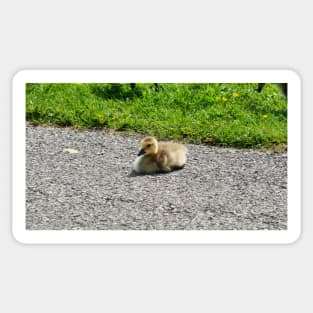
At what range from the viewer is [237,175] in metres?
5.14

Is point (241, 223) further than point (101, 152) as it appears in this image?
No

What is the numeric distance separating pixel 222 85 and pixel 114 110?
719 mm

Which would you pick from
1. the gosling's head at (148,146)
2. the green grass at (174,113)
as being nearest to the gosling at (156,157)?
the gosling's head at (148,146)

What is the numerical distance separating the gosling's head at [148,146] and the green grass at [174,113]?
152mm

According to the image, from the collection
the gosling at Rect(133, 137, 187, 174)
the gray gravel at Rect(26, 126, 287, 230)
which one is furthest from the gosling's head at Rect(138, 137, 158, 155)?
the gray gravel at Rect(26, 126, 287, 230)

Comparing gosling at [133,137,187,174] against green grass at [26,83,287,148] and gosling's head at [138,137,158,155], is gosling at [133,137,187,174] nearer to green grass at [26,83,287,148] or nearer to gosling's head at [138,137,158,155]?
gosling's head at [138,137,158,155]

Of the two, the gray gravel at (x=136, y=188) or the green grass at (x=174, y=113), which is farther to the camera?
the green grass at (x=174, y=113)

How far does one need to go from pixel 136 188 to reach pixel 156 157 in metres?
0.21

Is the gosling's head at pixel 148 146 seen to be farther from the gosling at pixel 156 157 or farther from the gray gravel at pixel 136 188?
the gray gravel at pixel 136 188

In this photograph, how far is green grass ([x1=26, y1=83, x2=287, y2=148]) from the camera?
501 centimetres

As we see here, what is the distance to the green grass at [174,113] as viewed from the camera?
501cm

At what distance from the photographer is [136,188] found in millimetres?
5016
